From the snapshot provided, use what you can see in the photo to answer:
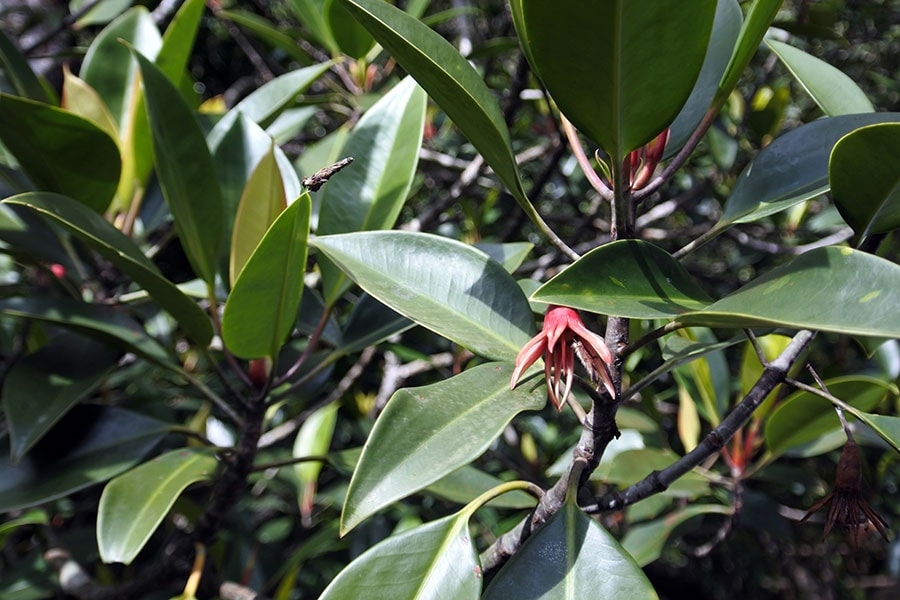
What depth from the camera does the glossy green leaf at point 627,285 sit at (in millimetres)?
469

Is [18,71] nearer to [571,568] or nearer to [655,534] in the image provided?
[571,568]

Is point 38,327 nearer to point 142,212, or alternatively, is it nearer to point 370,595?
point 142,212

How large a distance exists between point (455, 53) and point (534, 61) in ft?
0.37

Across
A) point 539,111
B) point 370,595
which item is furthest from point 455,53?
point 539,111

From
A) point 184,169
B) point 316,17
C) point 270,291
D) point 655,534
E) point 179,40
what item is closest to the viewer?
point 270,291

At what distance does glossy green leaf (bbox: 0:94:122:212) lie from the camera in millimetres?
771

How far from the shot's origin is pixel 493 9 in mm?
3092

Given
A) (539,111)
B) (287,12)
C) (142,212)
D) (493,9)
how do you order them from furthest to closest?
(287,12)
(493,9)
(539,111)
(142,212)

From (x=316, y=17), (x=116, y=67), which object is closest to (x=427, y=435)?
(x=116, y=67)

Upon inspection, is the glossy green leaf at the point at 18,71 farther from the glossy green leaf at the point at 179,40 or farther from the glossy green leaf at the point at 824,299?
the glossy green leaf at the point at 824,299

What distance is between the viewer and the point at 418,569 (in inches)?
20.6

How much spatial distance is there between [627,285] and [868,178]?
0.18 m

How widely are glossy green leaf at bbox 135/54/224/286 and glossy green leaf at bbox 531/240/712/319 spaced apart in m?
0.44

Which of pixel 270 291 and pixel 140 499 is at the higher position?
pixel 270 291
